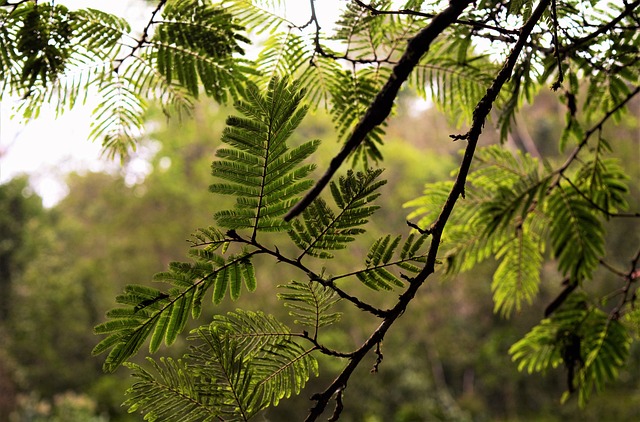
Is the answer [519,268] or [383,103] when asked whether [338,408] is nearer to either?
[383,103]

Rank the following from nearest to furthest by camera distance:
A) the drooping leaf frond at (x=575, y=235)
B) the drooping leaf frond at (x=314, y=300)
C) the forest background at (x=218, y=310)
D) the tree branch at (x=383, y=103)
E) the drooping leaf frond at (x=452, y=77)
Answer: the tree branch at (x=383, y=103) → the drooping leaf frond at (x=314, y=300) → the drooping leaf frond at (x=452, y=77) → the drooping leaf frond at (x=575, y=235) → the forest background at (x=218, y=310)

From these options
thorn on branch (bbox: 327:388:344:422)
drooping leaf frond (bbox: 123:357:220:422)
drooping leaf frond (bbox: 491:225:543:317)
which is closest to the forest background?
drooping leaf frond (bbox: 491:225:543:317)

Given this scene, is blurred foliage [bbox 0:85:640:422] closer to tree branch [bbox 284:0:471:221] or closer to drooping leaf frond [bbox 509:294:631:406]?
drooping leaf frond [bbox 509:294:631:406]

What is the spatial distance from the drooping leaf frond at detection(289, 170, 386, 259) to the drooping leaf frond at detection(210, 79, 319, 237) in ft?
0.07

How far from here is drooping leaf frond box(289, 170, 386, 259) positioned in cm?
39

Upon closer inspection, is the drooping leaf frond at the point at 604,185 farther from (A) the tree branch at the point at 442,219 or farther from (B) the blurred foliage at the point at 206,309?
(B) the blurred foliage at the point at 206,309

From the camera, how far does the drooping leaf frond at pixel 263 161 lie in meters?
0.38

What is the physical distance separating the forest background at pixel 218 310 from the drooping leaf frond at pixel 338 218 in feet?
18.9

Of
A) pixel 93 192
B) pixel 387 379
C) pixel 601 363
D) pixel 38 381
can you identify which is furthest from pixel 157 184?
pixel 601 363

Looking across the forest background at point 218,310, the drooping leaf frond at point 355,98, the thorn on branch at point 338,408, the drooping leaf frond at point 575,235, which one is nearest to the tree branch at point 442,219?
the thorn on branch at point 338,408

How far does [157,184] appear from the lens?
9258mm

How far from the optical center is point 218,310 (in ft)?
25.5

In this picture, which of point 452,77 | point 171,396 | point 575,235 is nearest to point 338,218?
point 171,396

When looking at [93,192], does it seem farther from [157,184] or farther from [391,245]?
[391,245]
